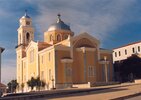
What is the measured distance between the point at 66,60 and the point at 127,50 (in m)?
30.1

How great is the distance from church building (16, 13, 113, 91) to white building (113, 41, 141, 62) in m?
16.2

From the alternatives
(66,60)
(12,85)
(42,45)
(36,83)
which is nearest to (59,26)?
(42,45)

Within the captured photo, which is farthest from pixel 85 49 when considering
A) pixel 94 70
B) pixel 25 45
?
pixel 25 45

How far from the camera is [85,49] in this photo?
63.4 meters

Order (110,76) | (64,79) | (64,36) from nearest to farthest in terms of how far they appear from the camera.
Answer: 1. (64,79)
2. (110,76)
3. (64,36)

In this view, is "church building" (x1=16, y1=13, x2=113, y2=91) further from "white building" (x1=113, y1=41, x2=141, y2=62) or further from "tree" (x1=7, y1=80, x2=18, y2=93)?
"white building" (x1=113, y1=41, x2=141, y2=62)

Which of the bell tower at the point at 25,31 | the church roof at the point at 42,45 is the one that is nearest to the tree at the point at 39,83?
the church roof at the point at 42,45

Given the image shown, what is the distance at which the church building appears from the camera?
6172 centimetres

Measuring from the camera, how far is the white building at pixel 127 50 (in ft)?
271

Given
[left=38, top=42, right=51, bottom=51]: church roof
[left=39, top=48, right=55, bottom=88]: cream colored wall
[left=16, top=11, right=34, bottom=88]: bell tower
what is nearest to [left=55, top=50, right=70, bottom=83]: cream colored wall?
[left=39, top=48, right=55, bottom=88]: cream colored wall

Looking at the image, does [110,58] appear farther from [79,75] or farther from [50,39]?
[50,39]

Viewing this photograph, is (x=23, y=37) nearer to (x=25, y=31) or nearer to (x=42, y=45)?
(x=25, y=31)

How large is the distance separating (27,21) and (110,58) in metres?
26.2

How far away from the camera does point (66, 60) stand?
2435 inches
